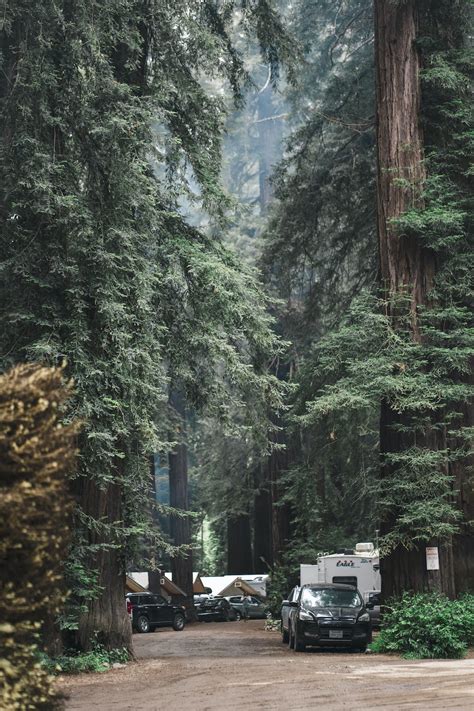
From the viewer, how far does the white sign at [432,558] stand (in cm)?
2002

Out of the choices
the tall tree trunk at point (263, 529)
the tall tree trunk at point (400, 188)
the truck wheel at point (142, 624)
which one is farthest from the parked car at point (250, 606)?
the tall tree trunk at point (400, 188)

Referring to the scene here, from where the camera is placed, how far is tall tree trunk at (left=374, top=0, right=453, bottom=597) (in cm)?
2053

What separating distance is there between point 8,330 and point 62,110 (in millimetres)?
3521

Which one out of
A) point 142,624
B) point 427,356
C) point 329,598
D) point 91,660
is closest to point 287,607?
point 329,598

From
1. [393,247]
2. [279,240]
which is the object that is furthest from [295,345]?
[393,247]

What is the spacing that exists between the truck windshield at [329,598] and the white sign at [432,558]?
256 centimetres

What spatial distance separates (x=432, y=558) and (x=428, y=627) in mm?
1634

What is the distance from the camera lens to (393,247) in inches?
853

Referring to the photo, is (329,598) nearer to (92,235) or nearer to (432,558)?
(432,558)

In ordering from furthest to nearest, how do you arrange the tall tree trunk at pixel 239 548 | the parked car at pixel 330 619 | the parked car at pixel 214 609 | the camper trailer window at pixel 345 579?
1. the tall tree trunk at pixel 239 548
2. the parked car at pixel 214 609
3. the camper trailer window at pixel 345 579
4. the parked car at pixel 330 619

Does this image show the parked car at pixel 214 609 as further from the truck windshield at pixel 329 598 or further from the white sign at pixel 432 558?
the white sign at pixel 432 558

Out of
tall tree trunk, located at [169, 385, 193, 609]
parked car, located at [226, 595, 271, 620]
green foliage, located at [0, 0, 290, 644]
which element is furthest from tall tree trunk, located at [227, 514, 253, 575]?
green foliage, located at [0, 0, 290, 644]

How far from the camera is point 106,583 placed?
19469 millimetres

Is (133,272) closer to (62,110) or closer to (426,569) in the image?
(62,110)
